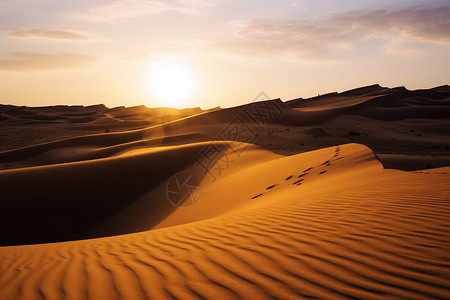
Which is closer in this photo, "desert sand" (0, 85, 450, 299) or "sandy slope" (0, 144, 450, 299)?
"sandy slope" (0, 144, 450, 299)

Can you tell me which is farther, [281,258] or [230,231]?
[230,231]

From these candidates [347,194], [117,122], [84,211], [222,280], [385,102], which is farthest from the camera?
[117,122]

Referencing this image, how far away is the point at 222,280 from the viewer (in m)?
2.38

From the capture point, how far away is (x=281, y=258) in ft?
8.82

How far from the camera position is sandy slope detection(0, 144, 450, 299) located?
7.27 feet

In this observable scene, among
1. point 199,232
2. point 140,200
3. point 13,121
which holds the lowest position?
point 140,200

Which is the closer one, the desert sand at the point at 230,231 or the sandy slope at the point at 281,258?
the sandy slope at the point at 281,258

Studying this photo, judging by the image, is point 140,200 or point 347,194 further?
point 140,200

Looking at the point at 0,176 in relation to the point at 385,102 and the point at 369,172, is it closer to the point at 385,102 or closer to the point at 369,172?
the point at 369,172

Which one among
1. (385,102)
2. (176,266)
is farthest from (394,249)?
(385,102)

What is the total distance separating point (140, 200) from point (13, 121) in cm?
6269

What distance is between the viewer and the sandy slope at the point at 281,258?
7.27 feet

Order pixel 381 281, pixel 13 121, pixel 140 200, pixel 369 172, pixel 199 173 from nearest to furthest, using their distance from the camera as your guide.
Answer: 1. pixel 381 281
2. pixel 369 172
3. pixel 140 200
4. pixel 199 173
5. pixel 13 121

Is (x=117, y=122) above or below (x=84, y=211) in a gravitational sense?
above
